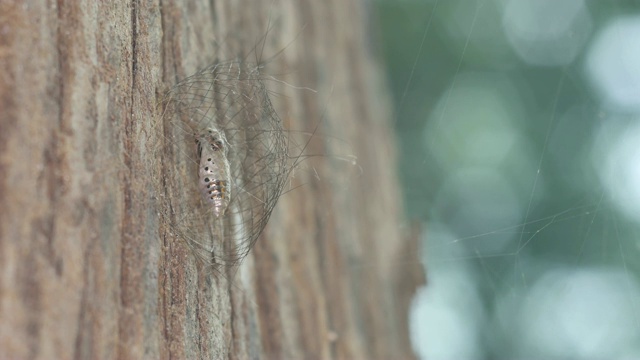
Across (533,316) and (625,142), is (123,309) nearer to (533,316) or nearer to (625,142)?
(625,142)

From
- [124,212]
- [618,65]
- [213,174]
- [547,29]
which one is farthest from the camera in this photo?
[547,29]

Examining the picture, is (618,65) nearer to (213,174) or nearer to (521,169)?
(521,169)

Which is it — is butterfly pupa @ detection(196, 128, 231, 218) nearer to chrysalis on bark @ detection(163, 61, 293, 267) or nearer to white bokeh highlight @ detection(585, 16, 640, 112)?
chrysalis on bark @ detection(163, 61, 293, 267)

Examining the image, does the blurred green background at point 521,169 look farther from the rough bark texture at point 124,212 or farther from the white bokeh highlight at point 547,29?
the rough bark texture at point 124,212

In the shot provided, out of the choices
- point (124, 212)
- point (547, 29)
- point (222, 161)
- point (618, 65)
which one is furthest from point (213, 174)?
point (547, 29)

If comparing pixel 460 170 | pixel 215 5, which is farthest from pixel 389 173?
pixel 215 5

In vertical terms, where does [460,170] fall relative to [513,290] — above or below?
above

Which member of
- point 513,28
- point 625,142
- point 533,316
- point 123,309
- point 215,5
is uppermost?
point 513,28
